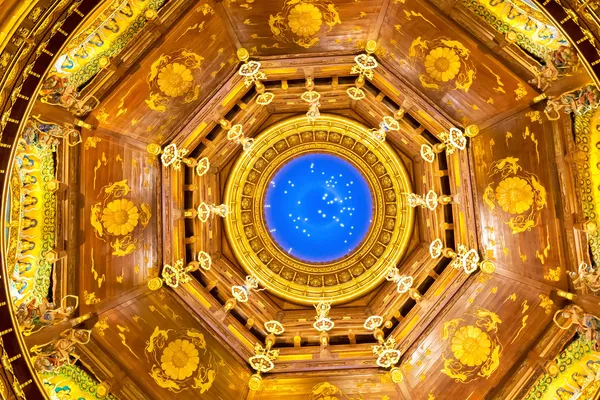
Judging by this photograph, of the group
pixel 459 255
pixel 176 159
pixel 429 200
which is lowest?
pixel 459 255

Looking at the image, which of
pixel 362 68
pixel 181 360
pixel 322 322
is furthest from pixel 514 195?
pixel 181 360

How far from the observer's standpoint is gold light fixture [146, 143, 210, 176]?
13.7 m

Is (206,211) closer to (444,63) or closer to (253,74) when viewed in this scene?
(253,74)

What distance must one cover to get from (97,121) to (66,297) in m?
4.66

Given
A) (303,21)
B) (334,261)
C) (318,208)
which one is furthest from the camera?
(318,208)

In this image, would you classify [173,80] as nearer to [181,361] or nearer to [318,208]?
[318,208]

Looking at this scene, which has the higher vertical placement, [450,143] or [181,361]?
[450,143]

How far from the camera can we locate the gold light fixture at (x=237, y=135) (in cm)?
1439

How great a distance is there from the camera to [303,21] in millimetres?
12711

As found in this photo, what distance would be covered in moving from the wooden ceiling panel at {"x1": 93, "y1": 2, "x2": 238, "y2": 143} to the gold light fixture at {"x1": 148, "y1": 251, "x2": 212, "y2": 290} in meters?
3.77

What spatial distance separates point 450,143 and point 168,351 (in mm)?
10177

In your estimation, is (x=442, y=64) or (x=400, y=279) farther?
(x=400, y=279)

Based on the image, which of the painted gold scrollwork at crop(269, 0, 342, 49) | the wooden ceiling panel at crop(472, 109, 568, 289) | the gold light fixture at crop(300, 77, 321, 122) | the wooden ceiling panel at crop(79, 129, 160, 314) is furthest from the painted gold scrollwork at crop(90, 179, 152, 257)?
the wooden ceiling panel at crop(472, 109, 568, 289)

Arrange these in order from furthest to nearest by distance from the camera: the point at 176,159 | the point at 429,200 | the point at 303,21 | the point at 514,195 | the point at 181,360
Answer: the point at 429,200, the point at 176,159, the point at 181,360, the point at 303,21, the point at 514,195
